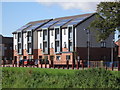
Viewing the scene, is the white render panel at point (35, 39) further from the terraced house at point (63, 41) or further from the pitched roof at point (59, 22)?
the pitched roof at point (59, 22)

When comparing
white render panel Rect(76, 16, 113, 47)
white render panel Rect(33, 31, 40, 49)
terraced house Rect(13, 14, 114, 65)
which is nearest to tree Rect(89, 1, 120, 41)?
terraced house Rect(13, 14, 114, 65)

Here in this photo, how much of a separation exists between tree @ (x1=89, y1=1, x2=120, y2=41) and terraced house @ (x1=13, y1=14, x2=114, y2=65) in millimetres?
10797

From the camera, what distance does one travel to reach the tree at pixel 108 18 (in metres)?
47.9

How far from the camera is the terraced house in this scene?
62.8 m

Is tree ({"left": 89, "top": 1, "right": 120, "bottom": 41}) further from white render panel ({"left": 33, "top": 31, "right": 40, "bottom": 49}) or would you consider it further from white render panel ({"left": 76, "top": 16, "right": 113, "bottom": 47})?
white render panel ({"left": 33, "top": 31, "right": 40, "bottom": 49})

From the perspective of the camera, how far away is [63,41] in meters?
65.6

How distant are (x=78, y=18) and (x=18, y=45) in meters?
20.9

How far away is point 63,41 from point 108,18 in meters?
18.9

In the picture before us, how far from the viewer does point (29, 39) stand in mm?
75938

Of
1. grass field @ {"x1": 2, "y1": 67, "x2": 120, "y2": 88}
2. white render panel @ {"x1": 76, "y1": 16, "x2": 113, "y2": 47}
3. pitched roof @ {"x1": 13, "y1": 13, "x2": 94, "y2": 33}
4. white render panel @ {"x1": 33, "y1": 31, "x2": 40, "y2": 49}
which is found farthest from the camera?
white render panel @ {"x1": 33, "y1": 31, "x2": 40, "y2": 49}

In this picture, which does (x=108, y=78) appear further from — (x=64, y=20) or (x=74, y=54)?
(x=64, y=20)

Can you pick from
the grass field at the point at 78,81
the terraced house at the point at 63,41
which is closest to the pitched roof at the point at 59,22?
the terraced house at the point at 63,41

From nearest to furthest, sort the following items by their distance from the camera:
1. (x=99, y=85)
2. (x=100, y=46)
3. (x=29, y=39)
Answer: (x=99, y=85) → (x=100, y=46) → (x=29, y=39)

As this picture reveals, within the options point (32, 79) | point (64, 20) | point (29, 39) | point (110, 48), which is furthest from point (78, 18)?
point (32, 79)
